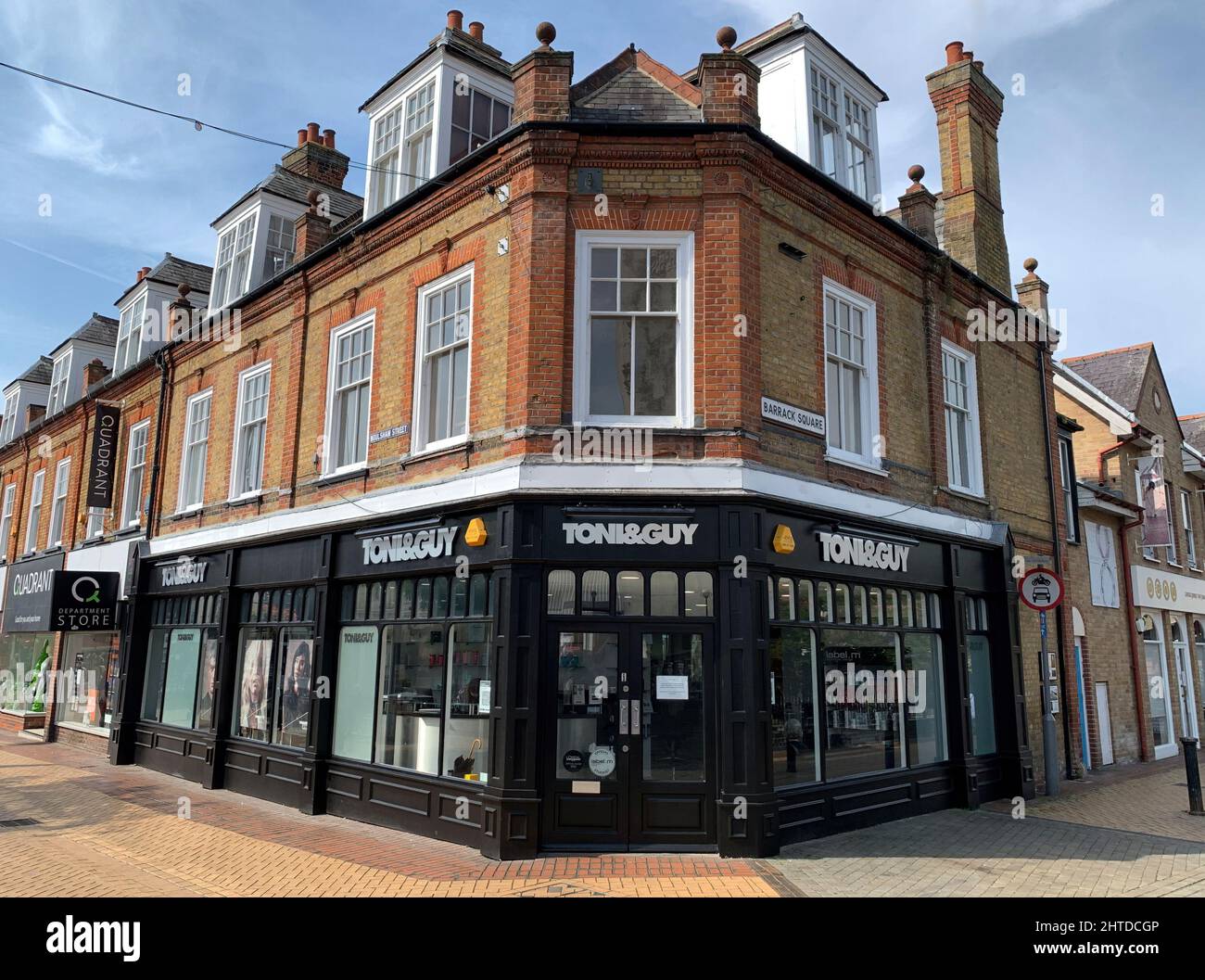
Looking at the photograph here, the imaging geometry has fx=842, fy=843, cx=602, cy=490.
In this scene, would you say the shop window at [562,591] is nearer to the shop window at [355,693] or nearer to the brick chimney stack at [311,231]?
the shop window at [355,693]

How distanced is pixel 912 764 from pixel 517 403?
22.5ft

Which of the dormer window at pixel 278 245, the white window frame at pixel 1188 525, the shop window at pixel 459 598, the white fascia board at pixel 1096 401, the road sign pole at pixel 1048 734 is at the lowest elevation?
the road sign pole at pixel 1048 734

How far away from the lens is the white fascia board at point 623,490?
Answer: 8.68 meters

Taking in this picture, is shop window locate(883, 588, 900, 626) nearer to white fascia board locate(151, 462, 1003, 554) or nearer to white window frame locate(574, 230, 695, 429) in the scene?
white fascia board locate(151, 462, 1003, 554)

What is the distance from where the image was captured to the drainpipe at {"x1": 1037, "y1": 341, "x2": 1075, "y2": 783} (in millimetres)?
14312

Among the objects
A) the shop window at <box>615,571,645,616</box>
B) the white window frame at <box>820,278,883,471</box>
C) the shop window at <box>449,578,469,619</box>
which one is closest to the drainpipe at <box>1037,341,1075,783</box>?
the white window frame at <box>820,278,883,471</box>

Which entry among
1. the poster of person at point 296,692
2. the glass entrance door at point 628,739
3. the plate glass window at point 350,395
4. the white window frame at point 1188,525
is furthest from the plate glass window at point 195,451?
the white window frame at point 1188,525

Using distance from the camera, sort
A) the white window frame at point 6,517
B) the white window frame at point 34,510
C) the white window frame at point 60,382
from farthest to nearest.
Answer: the white window frame at point 6,517 < the white window frame at point 60,382 < the white window frame at point 34,510

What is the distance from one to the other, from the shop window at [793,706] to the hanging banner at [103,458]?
15.4m

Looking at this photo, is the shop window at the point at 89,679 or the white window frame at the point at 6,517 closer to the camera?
the shop window at the point at 89,679

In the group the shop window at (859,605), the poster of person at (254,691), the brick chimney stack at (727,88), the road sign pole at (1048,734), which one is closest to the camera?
the brick chimney stack at (727,88)

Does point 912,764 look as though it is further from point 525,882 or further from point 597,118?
point 597,118

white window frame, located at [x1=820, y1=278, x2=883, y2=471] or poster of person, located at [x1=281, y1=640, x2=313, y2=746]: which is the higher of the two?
white window frame, located at [x1=820, y1=278, x2=883, y2=471]

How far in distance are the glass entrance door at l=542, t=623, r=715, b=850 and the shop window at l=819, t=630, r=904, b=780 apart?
6.65 feet
